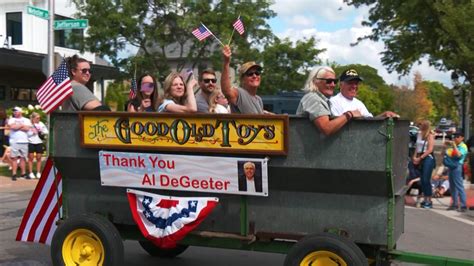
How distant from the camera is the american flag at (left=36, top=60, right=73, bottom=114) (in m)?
5.23

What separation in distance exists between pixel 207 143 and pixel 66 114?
1.40 metres

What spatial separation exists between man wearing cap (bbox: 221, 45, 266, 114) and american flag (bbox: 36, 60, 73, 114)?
1.46 m

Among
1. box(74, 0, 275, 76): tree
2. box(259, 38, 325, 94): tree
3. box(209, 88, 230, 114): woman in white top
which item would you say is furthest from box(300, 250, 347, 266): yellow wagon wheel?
box(259, 38, 325, 94): tree

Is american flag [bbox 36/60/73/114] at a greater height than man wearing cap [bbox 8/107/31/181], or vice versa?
american flag [bbox 36/60/73/114]

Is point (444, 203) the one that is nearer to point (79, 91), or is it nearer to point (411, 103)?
point (79, 91)

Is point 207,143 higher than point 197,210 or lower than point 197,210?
higher

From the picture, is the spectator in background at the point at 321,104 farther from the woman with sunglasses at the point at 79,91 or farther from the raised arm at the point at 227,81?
the woman with sunglasses at the point at 79,91

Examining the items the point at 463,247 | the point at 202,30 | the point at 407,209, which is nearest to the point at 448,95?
the point at 407,209

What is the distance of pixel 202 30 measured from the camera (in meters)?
6.47

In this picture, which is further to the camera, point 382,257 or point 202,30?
point 202,30

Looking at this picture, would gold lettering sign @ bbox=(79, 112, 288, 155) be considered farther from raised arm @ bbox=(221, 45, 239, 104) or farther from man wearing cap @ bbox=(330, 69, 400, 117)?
man wearing cap @ bbox=(330, 69, 400, 117)

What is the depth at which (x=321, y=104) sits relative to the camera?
4.43m

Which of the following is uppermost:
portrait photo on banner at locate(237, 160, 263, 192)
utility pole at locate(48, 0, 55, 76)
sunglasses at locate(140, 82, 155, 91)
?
utility pole at locate(48, 0, 55, 76)

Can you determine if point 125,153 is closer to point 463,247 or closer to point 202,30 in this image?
point 202,30
